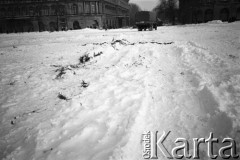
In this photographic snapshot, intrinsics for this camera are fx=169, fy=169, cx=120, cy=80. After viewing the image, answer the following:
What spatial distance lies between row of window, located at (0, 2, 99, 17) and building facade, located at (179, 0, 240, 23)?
2646 centimetres

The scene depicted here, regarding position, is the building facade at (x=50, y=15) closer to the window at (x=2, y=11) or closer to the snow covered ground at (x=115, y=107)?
the window at (x=2, y=11)

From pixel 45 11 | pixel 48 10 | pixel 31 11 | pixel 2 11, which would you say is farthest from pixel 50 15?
pixel 2 11

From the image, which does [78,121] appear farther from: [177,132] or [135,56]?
[135,56]

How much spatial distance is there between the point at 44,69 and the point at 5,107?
3.21 m

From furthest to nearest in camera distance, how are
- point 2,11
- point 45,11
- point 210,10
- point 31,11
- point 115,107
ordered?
point 2,11, point 31,11, point 45,11, point 210,10, point 115,107

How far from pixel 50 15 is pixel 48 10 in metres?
1.44

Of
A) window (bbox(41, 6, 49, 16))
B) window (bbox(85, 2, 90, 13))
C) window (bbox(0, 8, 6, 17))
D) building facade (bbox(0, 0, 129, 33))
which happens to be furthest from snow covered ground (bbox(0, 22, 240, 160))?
window (bbox(0, 8, 6, 17))

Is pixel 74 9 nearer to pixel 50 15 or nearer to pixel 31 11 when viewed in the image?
pixel 50 15

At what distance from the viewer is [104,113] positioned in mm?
3775

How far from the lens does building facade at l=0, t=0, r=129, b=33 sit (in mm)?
45469

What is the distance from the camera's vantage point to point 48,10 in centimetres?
4609

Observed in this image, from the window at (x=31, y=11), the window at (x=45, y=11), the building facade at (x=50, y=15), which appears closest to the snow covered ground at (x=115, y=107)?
the building facade at (x=50, y=15)

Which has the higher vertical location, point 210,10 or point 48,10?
point 48,10

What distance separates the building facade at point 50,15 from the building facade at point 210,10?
24486 mm
